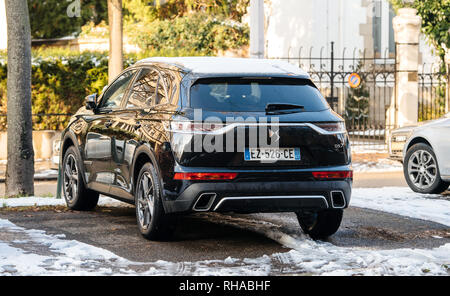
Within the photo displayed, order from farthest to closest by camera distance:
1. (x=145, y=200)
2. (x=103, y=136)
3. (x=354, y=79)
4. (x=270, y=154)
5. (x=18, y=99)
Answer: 1. (x=354, y=79)
2. (x=18, y=99)
3. (x=103, y=136)
4. (x=145, y=200)
5. (x=270, y=154)

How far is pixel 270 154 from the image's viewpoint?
7809 mm

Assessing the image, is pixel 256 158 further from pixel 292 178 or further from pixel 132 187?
pixel 132 187

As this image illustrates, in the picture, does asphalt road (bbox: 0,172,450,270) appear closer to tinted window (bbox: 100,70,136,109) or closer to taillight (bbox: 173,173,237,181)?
taillight (bbox: 173,173,237,181)

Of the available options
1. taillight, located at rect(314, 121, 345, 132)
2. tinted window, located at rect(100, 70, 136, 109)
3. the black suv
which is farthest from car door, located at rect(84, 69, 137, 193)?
taillight, located at rect(314, 121, 345, 132)

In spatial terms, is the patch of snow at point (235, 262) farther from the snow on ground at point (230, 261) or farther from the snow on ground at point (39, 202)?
the snow on ground at point (39, 202)

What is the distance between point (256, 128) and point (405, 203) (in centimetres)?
453

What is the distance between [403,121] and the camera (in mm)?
24266

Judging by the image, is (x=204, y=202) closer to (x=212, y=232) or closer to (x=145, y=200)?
(x=145, y=200)

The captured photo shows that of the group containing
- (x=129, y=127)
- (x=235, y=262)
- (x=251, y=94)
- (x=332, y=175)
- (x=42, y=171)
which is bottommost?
(x=42, y=171)

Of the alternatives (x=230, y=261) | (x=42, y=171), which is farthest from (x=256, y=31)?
(x=230, y=261)

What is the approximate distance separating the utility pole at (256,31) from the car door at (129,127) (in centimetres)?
564

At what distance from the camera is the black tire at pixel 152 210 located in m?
8.08

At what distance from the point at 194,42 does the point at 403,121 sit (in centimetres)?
1012

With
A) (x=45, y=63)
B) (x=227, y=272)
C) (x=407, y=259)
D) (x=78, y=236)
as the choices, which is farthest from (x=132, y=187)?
(x=45, y=63)
